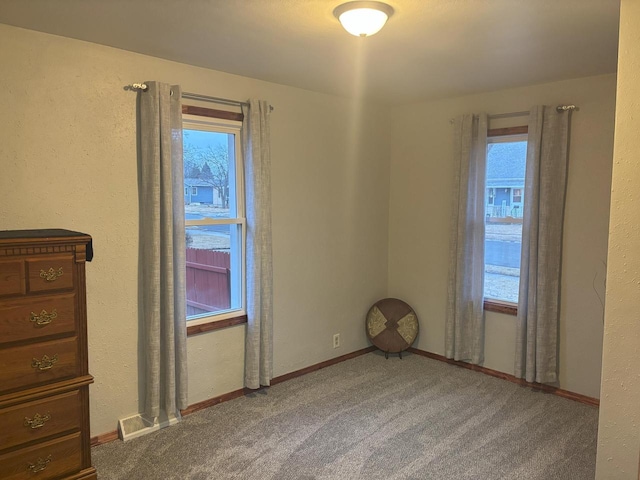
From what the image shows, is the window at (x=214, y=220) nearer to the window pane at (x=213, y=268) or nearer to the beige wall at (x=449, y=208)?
the window pane at (x=213, y=268)

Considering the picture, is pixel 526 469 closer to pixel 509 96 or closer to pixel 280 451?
pixel 280 451

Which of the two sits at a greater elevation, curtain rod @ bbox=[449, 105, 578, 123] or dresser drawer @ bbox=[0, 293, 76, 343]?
curtain rod @ bbox=[449, 105, 578, 123]

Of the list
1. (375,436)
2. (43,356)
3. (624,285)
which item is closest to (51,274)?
(43,356)

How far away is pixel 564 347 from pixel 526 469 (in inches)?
49.1

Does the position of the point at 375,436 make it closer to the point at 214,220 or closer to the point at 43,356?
the point at 214,220

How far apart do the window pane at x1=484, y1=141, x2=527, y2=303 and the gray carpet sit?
0.77 m

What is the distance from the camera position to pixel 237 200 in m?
3.45

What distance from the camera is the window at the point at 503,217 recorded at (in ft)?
12.5

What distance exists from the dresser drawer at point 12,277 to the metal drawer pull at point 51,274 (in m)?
0.08

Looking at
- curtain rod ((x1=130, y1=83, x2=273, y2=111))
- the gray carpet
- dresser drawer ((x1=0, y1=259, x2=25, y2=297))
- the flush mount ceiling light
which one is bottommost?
the gray carpet

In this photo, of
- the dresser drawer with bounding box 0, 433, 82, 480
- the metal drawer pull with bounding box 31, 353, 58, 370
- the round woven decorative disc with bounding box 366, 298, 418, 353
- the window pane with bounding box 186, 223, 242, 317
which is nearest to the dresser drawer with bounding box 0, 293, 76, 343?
the metal drawer pull with bounding box 31, 353, 58, 370

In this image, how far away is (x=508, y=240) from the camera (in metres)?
3.91

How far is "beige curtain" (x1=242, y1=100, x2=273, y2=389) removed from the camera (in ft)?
11.0

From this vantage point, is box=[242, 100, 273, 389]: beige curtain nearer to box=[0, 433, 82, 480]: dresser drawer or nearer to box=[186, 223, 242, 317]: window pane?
box=[186, 223, 242, 317]: window pane
